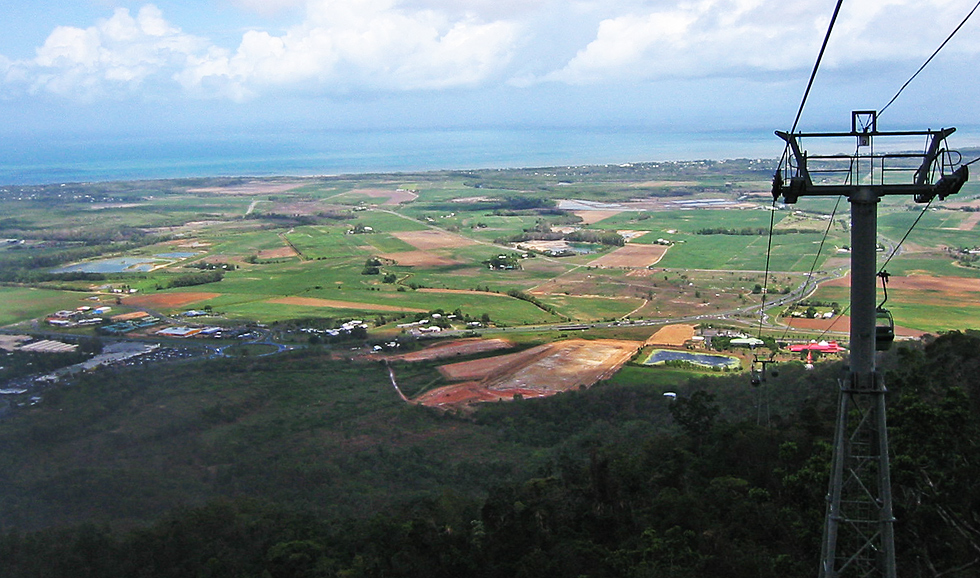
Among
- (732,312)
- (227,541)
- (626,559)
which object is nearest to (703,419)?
(626,559)

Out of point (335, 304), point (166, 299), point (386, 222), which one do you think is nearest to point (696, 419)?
point (335, 304)

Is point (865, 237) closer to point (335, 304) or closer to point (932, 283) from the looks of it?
point (335, 304)

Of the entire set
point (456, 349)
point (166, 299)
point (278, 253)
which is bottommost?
point (456, 349)

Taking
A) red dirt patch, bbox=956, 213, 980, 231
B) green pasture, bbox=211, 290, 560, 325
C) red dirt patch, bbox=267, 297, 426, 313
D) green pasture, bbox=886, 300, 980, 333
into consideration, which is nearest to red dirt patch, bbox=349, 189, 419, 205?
green pasture, bbox=211, 290, 560, 325

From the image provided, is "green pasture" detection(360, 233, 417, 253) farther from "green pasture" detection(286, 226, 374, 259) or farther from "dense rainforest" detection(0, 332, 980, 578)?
"dense rainforest" detection(0, 332, 980, 578)

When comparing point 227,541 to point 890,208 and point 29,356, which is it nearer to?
point 29,356
